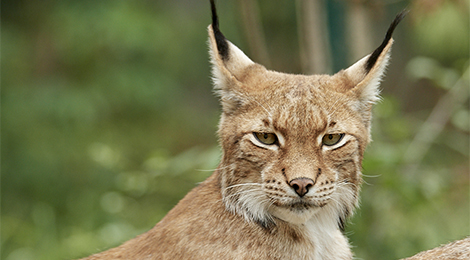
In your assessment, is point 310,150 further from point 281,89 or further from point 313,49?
point 313,49

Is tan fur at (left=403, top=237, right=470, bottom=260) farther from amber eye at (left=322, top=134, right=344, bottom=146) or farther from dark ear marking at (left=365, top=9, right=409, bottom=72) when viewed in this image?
dark ear marking at (left=365, top=9, right=409, bottom=72)

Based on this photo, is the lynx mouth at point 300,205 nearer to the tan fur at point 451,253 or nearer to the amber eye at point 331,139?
the amber eye at point 331,139

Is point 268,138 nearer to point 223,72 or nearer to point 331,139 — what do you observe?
point 331,139

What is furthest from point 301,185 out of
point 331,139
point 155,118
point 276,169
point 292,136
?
point 155,118

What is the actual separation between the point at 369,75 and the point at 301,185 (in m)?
0.79

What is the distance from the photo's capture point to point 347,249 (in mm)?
3633

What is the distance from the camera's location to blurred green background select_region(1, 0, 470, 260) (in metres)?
5.74

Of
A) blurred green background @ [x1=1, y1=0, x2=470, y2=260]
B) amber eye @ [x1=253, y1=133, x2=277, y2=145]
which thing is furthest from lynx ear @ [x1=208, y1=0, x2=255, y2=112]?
blurred green background @ [x1=1, y1=0, x2=470, y2=260]

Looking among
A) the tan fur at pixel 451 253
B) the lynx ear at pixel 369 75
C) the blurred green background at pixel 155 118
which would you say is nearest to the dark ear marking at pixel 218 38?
the lynx ear at pixel 369 75

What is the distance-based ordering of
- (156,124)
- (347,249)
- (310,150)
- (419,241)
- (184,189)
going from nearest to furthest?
(310,150)
(347,249)
(419,241)
(184,189)
(156,124)

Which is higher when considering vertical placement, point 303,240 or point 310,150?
point 310,150

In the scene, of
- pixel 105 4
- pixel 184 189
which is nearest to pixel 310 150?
pixel 184 189

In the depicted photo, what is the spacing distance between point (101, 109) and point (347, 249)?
6.40m

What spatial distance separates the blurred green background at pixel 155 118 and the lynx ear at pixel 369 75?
1.73 metres
